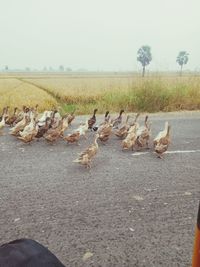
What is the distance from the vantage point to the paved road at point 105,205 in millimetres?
4039

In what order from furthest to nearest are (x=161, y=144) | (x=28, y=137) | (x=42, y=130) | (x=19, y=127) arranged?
(x=19, y=127) < (x=42, y=130) < (x=28, y=137) < (x=161, y=144)

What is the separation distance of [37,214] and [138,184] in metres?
1.81

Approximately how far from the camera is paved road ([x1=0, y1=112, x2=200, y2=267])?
4039 mm

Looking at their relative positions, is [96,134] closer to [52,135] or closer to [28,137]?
[52,135]

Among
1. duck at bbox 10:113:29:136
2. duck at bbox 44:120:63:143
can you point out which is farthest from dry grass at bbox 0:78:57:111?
duck at bbox 44:120:63:143

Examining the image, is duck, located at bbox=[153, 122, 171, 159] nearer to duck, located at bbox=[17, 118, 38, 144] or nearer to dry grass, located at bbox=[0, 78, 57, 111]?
duck, located at bbox=[17, 118, 38, 144]

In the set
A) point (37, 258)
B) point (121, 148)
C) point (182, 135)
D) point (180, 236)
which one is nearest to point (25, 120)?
point (121, 148)

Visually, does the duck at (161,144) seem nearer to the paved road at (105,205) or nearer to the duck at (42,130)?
the paved road at (105,205)

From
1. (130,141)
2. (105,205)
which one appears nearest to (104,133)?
(130,141)

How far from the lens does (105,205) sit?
5211 mm

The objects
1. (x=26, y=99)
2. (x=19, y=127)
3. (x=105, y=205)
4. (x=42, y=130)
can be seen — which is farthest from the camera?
(x=26, y=99)

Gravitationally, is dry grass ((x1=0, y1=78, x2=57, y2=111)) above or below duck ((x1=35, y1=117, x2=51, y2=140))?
below

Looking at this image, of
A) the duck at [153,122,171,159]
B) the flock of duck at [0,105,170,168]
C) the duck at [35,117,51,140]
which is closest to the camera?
the duck at [153,122,171,159]

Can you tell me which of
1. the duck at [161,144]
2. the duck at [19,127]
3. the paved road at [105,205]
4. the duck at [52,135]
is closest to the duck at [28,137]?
the duck at [52,135]
